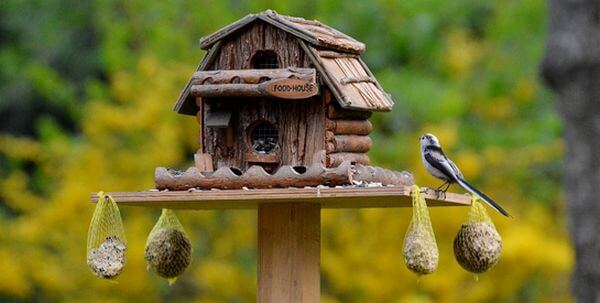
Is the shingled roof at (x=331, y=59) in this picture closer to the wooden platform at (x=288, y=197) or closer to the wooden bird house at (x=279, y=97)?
the wooden bird house at (x=279, y=97)

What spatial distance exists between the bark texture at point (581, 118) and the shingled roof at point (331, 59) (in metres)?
0.75

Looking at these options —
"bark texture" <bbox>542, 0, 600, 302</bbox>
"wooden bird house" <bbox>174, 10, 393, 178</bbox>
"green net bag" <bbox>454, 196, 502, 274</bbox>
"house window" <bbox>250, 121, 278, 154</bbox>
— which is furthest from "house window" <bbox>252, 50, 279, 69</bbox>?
"bark texture" <bbox>542, 0, 600, 302</bbox>

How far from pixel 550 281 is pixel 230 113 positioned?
763cm

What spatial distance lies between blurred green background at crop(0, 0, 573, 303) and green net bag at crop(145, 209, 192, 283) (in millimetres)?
5144

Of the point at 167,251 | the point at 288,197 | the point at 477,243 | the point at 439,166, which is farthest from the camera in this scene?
the point at 167,251

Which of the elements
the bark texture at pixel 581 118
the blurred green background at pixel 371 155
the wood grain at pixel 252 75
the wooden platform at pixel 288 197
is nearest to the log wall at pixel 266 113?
the wood grain at pixel 252 75

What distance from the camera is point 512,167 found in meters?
11.7

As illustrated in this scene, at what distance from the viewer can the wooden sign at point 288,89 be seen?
4.94 metres

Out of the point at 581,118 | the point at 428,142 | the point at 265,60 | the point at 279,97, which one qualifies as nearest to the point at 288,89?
the point at 279,97

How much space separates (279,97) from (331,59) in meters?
0.34

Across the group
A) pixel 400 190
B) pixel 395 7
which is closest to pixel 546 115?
pixel 395 7

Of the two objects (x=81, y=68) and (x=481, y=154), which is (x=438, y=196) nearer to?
(x=481, y=154)

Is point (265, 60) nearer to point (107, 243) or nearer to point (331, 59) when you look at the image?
point (331, 59)

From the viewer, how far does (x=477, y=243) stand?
202 inches
